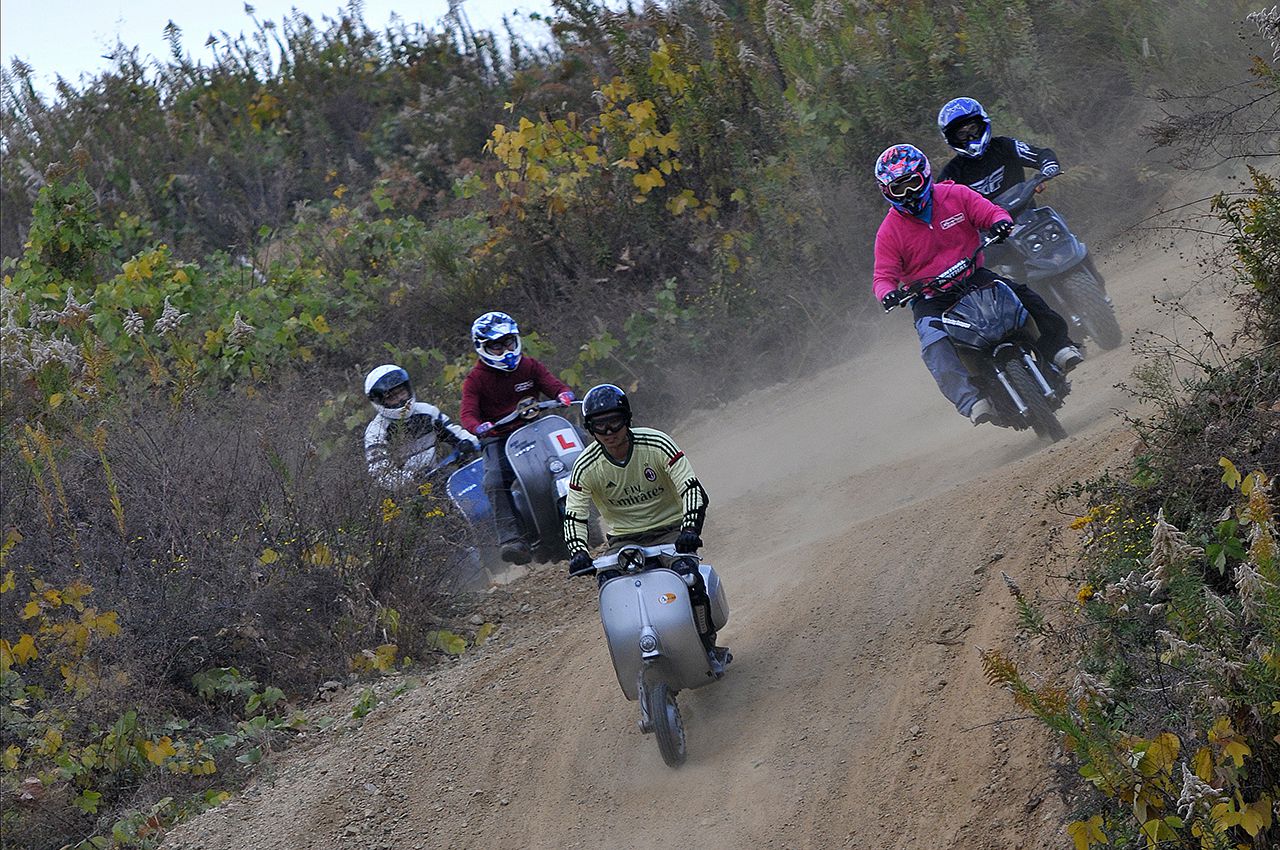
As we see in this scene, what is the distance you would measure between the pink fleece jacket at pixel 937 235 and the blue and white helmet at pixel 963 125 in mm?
1984

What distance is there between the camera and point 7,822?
29.7ft

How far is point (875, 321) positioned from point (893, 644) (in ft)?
32.2

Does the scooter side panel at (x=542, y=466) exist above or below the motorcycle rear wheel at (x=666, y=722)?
above

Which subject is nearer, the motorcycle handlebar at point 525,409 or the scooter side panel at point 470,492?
the motorcycle handlebar at point 525,409

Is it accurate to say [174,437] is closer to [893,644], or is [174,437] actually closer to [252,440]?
[252,440]

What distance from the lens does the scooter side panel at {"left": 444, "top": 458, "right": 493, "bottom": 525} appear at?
12.3 meters

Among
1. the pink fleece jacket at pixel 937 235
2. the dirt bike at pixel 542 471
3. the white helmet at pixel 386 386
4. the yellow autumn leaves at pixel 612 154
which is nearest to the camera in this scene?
the pink fleece jacket at pixel 937 235

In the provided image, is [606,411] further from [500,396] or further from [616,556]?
[500,396]

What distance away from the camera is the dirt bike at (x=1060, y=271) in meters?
11.7

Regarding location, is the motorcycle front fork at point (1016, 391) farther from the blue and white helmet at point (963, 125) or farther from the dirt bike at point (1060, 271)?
the blue and white helmet at point (963, 125)

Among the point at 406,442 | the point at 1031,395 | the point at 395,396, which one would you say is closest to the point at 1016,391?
the point at 1031,395

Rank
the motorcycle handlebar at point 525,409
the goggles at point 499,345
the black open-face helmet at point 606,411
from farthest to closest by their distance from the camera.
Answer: the goggles at point 499,345
the motorcycle handlebar at point 525,409
the black open-face helmet at point 606,411

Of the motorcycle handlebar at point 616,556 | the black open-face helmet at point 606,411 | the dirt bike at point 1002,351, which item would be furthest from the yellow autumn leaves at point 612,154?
the motorcycle handlebar at point 616,556

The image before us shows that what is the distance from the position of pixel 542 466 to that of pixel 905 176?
147 inches
